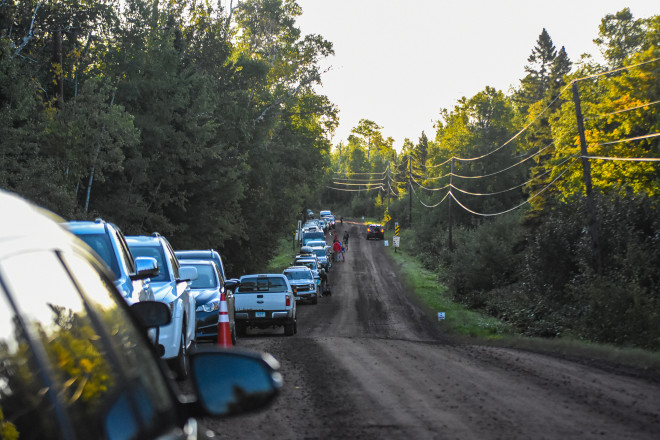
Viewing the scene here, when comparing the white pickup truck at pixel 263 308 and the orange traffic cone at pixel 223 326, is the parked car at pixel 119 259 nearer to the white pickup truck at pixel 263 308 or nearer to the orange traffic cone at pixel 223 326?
the orange traffic cone at pixel 223 326

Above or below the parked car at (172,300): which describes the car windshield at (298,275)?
below

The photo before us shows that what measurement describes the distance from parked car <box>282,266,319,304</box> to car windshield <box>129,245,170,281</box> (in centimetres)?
2620

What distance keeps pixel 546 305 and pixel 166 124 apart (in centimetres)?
1725

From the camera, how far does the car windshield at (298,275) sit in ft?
130

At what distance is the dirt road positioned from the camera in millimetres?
8195

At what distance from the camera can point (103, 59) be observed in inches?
1334

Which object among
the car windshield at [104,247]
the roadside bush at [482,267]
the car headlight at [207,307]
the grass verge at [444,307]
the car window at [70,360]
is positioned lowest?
the grass verge at [444,307]

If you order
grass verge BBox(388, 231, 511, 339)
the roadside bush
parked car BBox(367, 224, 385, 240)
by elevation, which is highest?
parked car BBox(367, 224, 385, 240)

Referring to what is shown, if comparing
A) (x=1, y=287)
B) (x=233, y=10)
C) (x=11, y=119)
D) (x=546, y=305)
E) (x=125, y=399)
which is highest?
(x=233, y=10)

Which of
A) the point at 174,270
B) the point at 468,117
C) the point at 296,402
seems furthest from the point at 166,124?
the point at 468,117

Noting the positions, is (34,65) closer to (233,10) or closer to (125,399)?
(233,10)

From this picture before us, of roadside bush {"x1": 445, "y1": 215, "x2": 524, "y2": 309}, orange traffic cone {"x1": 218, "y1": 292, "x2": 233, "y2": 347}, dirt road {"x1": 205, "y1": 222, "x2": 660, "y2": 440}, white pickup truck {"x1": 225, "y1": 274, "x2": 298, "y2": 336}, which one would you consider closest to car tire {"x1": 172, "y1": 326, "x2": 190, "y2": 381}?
dirt road {"x1": 205, "y1": 222, "x2": 660, "y2": 440}

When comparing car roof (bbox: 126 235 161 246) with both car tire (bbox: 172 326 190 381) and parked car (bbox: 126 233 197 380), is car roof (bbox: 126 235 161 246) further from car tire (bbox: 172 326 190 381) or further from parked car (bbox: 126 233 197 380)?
car tire (bbox: 172 326 190 381)

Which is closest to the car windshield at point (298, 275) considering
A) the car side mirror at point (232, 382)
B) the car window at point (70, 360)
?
the car side mirror at point (232, 382)
